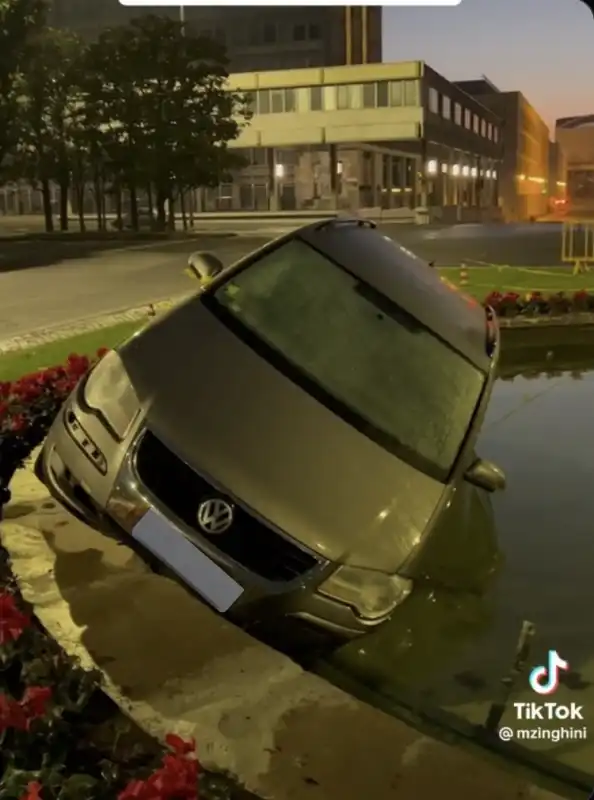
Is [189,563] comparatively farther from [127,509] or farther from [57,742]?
[57,742]

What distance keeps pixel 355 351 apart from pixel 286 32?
732mm

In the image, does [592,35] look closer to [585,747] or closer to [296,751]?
[585,747]

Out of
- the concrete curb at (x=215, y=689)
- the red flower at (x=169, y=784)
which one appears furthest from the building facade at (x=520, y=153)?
the red flower at (x=169, y=784)

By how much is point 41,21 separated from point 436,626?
1777mm

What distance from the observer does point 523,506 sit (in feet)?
8.34

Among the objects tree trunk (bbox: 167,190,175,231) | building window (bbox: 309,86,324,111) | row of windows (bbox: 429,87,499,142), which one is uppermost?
building window (bbox: 309,86,324,111)

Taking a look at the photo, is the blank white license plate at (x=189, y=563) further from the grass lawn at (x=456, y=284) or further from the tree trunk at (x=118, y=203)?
the tree trunk at (x=118, y=203)

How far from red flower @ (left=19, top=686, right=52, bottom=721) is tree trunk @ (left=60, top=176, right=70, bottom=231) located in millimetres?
1035

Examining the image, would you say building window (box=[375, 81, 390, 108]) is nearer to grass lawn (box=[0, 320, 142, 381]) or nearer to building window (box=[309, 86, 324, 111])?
building window (box=[309, 86, 324, 111])

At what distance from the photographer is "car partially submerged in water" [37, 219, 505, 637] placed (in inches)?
73.0

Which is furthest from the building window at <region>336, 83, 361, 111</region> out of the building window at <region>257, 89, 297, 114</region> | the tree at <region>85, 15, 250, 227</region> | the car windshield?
the car windshield

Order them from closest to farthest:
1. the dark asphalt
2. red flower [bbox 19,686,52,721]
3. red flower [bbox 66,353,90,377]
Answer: red flower [bbox 19,686,52,721] → the dark asphalt → red flower [bbox 66,353,90,377]

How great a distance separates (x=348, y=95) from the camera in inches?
76.7

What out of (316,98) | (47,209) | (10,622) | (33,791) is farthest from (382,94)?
(33,791)
